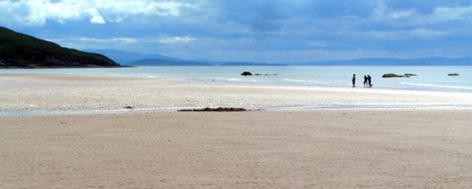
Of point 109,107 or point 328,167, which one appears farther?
point 109,107

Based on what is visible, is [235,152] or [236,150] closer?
[235,152]

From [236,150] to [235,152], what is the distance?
0.37 metres

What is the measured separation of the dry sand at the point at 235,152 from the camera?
1181 centimetres

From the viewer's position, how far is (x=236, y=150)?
15.9 meters

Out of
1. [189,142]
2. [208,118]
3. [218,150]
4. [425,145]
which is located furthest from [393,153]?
[208,118]

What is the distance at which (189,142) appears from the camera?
1759cm

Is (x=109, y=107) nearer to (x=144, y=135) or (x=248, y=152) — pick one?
(x=144, y=135)

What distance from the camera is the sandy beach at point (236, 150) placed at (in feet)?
38.8

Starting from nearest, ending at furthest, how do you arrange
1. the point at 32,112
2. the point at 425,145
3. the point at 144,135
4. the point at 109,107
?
the point at 425,145
the point at 144,135
the point at 32,112
the point at 109,107

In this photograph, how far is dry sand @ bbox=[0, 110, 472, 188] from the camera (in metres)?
11.8

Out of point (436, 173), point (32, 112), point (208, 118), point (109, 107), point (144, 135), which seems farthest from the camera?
point (109, 107)

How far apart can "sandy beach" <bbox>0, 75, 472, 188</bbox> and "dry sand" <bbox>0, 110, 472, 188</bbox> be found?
0.09ft

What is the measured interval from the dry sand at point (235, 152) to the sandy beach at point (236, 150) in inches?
1.0

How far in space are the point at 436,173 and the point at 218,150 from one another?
607cm
